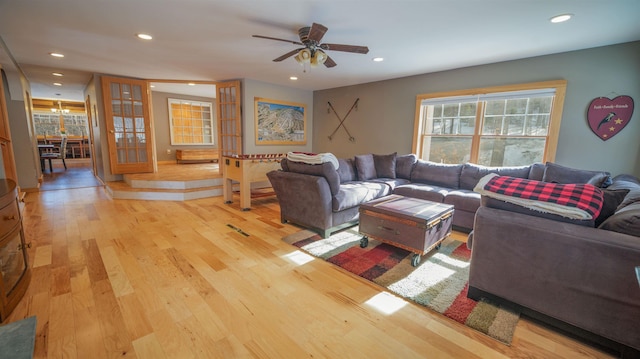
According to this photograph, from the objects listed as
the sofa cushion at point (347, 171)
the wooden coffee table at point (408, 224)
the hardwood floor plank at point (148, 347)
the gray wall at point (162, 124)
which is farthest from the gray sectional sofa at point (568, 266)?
the gray wall at point (162, 124)

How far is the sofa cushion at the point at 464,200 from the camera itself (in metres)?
3.13

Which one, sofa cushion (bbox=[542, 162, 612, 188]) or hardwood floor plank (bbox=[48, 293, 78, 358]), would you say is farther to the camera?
sofa cushion (bbox=[542, 162, 612, 188])

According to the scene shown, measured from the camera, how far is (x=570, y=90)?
331 cm

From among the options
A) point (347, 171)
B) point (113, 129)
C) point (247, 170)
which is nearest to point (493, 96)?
point (347, 171)

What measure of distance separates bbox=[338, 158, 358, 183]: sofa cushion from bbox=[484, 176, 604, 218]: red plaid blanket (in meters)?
2.36

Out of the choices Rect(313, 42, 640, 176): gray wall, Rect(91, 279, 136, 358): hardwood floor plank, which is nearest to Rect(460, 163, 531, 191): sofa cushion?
Rect(313, 42, 640, 176): gray wall

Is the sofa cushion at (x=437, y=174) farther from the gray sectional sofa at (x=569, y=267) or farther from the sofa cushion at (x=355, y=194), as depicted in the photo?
the gray sectional sofa at (x=569, y=267)

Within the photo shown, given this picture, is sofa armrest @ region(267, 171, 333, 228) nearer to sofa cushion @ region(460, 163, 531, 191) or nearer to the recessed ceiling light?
sofa cushion @ region(460, 163, 531, 191)

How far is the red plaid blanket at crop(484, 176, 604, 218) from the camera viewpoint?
151 cm

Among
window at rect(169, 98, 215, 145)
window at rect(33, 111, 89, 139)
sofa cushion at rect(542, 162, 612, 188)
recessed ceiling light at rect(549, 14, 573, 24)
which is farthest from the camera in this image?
window at rect(33, 111, 89, 139)

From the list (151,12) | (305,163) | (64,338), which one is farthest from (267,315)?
(151,12)

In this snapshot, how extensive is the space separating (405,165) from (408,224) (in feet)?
7.52

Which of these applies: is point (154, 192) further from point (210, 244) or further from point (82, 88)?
point (82, 88)

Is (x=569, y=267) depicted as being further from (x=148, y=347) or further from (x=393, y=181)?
(x=393, y=181)
